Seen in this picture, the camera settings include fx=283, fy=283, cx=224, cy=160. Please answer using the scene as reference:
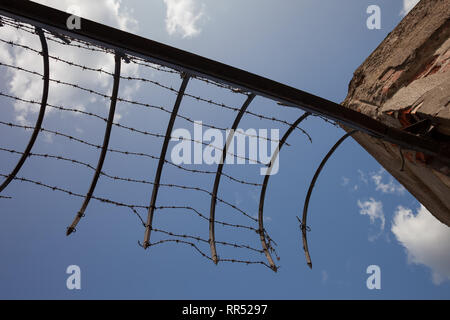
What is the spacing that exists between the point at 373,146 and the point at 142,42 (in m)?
3.49

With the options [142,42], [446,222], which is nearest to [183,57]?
[142,42]

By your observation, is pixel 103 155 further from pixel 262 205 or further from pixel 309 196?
pixel 309 196

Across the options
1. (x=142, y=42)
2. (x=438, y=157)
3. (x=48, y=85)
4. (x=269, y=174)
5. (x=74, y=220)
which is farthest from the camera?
(x=269, y=174)

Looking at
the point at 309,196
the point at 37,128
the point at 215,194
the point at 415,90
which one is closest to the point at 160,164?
the point at 215,194

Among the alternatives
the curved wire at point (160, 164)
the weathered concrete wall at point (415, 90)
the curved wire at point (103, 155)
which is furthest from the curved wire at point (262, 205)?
the curved wire at point (103, 155)

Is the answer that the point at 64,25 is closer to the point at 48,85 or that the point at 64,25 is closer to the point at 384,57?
the point at 48,85

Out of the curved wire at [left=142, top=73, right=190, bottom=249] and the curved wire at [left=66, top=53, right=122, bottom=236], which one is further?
the curved wire at [left=142, top=73, right=190, bottom=249]

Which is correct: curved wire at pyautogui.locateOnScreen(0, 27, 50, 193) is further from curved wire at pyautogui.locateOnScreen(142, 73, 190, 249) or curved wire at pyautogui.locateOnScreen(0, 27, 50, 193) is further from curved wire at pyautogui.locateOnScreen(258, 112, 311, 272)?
curved wire at pyautogui.locateOnScreen(258, 112, 311, 272)

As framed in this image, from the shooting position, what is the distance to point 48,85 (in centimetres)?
258

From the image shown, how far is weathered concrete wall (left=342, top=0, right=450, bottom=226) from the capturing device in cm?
293

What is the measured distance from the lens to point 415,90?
3098 millimetres

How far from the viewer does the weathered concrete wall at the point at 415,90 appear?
115 inches

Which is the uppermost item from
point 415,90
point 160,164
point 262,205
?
point 415,90

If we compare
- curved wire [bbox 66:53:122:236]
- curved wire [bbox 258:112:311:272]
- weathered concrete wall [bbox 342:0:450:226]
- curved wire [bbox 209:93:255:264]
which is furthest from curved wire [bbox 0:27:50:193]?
weathered concrete wall [bbox 342:0:450:226]
